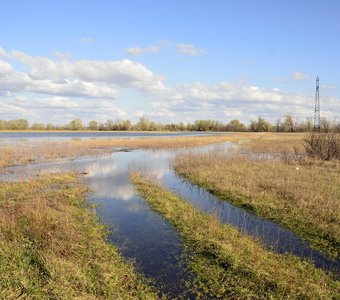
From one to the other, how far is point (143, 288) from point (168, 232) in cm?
→ 388

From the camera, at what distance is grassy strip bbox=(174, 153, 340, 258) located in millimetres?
11023

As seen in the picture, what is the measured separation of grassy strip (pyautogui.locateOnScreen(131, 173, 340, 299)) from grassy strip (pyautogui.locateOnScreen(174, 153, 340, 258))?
2.09 meters

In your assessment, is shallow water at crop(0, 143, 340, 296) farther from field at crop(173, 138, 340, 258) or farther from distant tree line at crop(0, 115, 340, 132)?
distant tree line at crop(0, 115, 340, 132)

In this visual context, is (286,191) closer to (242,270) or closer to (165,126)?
(242,270)

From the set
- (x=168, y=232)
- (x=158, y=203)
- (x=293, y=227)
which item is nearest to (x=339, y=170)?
(x=293, y=227)

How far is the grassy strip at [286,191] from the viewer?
11.0 metres

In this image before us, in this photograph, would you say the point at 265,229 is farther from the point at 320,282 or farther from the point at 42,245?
the point at 42,245

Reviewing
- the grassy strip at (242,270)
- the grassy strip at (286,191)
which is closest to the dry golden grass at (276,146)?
the grassy strip at (286,191)

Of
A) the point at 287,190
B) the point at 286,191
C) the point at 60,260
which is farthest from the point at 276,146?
the point at 60,260

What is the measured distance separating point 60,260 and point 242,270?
16.4ft

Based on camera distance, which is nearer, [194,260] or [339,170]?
[194,260]

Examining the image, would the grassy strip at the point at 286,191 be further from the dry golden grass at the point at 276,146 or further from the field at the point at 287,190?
the dry golden grass at the point at 276,146

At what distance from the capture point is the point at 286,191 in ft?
50.3

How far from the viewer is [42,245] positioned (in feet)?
29.3
